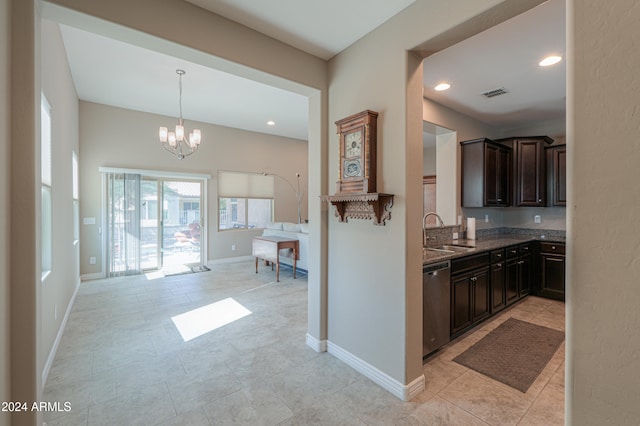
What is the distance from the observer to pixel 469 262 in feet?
9.71

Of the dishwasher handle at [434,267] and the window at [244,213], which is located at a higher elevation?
the window at [244,213]

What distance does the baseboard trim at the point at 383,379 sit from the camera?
2078mm

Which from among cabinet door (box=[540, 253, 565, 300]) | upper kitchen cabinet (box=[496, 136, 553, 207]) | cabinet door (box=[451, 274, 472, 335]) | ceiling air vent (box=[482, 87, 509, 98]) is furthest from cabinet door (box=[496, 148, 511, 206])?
cabinet door (box=[451, 274, 472, 335])

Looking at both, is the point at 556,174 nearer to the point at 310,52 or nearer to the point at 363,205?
the point at 363,205

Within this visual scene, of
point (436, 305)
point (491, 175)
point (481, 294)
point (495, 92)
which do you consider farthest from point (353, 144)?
point (491, 175)

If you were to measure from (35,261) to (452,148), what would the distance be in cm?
453

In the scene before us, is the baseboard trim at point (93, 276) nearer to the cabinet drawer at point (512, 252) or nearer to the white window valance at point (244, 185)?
the white window valance at point (244, 185)

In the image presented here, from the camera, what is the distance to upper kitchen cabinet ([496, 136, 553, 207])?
174 inches

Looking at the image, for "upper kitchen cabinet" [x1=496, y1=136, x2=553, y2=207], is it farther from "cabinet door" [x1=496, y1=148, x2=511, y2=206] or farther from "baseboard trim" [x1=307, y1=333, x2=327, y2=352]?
"baseboard trim" [x1=307, y1=333, x2=327, y2=352]

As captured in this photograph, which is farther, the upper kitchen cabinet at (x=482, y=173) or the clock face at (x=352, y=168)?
the upper kitchen cabinet at (x=482, y=173)

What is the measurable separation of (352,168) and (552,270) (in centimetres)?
369

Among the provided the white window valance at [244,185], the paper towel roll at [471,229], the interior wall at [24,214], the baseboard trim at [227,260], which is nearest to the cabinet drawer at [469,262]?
the paper towel roll at [471,229]

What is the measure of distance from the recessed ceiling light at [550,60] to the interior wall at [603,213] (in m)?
3.09

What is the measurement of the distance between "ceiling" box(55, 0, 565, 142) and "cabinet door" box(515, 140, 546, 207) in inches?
18.0
